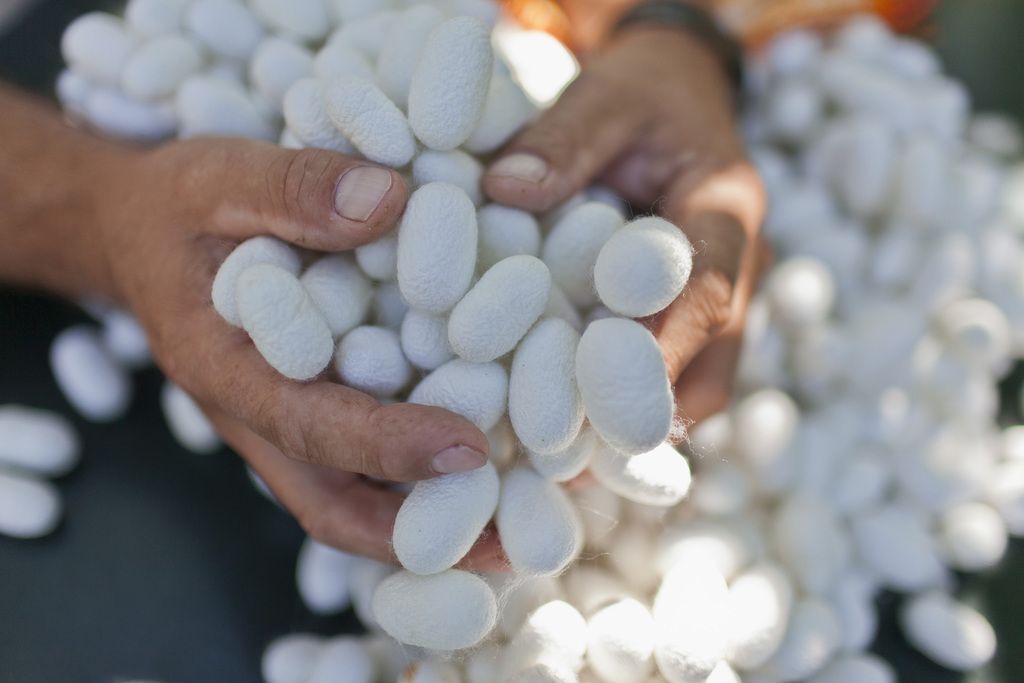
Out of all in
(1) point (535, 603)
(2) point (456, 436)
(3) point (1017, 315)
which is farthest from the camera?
(3) point (1017, 315)

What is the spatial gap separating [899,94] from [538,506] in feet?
2.36

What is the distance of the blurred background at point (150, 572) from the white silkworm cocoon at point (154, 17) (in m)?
Result: 0.28

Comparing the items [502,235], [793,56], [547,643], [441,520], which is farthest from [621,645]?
[793,56]

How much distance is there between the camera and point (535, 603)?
1.72ft

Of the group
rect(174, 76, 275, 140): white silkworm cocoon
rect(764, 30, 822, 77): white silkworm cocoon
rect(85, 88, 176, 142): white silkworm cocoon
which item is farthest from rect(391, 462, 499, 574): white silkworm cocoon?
rect(764, 30, 822, 77): white silkworm cocoon

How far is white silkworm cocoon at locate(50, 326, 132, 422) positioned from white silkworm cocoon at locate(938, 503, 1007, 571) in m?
0.73

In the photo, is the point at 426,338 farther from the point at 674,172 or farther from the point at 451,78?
the point at 674,172

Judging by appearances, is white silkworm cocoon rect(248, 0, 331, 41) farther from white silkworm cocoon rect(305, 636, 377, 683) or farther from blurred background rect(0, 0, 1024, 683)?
white silkworm cocoon rect(305, 636, 377, 683)

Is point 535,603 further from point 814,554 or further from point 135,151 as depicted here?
point 135,151

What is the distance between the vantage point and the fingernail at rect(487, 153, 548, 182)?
0.50 meters

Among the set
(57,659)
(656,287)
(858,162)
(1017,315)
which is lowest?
(57,659)

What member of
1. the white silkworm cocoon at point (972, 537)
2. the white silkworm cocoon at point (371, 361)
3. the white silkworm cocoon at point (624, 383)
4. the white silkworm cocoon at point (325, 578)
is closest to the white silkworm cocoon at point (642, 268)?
the white silkworm cocoon at point (624, 383)

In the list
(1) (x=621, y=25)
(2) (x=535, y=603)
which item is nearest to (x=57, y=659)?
(2) (x=535, y=603)

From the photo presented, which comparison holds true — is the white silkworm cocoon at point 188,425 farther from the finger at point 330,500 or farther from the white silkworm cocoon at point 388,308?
the white silkworm cocoon at point 388,308
